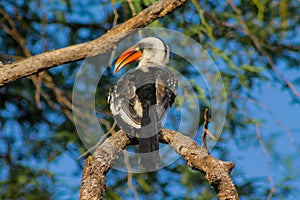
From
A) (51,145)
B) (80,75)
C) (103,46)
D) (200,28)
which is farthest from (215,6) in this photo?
(103,46)

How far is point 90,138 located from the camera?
512 centimetres

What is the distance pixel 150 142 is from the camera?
3.39 metres

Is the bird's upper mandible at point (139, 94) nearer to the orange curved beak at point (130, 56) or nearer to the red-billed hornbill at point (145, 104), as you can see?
the red-billed hornbill at point (145, 104)

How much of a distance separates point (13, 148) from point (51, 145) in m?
0.32

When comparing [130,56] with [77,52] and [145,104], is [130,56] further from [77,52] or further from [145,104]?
[77,52]

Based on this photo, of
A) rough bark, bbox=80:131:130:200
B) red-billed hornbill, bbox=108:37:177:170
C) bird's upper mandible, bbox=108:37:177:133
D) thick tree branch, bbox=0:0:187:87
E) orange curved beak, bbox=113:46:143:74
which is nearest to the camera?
rough bark, bbox=80:131:130:200

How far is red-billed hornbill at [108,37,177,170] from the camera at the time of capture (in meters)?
3.44

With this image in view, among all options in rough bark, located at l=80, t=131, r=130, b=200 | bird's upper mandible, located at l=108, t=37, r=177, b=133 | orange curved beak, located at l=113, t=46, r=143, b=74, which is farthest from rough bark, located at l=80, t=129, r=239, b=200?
orange curved beak, located at l=113, t=46, r=143, b=74

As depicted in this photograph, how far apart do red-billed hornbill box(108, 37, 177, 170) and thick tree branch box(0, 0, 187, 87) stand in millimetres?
361

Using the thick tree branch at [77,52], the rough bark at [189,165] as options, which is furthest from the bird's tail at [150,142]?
the thick tree branch at [77,52]

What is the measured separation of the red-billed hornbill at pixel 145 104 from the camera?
11.3 ft

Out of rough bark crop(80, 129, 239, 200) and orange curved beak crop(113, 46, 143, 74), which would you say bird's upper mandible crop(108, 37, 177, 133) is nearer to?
orange curved beak crop(113, 46, 143, 74)

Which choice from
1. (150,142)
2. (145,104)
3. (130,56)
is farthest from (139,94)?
(130,56)

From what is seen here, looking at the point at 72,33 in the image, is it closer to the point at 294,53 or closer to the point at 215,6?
the point at 215,6
